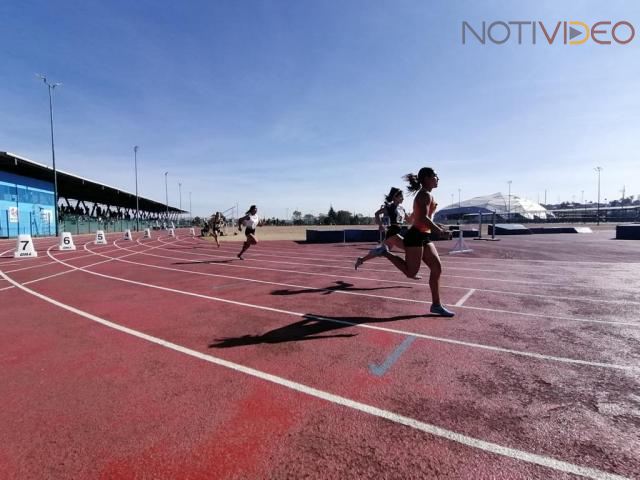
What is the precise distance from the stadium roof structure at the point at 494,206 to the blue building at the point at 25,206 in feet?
359

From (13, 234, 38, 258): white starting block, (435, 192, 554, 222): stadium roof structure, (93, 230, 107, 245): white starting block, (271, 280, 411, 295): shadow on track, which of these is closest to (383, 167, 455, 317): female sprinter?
(271, 280, 411, 295): shadow on track

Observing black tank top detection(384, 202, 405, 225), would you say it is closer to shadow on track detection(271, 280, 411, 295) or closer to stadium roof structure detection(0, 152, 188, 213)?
shadow on track detection(271, 280, 411, 295)

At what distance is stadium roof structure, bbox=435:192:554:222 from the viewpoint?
121688 millimetres

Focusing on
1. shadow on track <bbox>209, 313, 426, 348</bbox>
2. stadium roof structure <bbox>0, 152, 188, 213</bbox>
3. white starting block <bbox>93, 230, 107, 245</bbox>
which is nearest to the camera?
shadow on track <bbox>209, 313, 426, 348</bbox>

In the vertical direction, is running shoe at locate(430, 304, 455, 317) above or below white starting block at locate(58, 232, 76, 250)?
below

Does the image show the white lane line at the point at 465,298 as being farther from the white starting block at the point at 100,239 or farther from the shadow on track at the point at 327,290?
the white starting block at the point at 100,239

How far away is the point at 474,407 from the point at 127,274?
941 centimetres

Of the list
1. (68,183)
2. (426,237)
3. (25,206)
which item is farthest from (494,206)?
(426,237)

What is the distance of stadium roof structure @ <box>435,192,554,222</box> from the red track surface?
121 metres

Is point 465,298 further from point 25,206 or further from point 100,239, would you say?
point 25,206

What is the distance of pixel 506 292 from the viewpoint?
21.2 feet

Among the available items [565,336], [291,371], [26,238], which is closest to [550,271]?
[565,336]

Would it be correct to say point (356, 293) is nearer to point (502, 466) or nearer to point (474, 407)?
point (474, 407)

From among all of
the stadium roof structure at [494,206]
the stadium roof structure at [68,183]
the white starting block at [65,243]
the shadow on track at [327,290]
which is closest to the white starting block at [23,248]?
the white starting block at [65,243]
